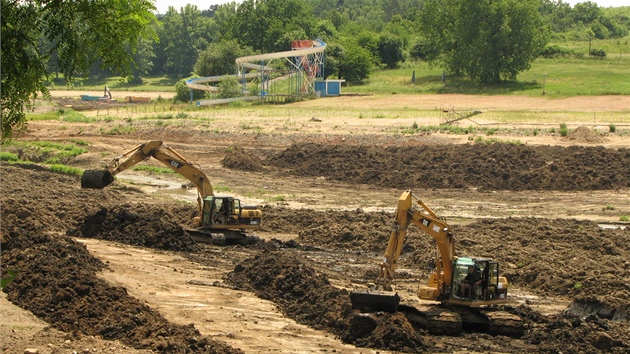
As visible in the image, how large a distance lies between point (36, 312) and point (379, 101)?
213 feet

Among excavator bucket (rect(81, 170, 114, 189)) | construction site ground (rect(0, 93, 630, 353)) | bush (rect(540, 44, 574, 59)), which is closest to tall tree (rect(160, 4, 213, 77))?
bush (rect(540, 44, 574, 59))

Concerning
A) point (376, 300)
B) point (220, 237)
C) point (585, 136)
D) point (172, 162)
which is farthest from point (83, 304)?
point (585, 136)

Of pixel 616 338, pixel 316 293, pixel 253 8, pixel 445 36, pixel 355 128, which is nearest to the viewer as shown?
pixel 616 338

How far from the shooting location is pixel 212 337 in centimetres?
1928

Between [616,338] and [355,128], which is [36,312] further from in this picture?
[355,128]

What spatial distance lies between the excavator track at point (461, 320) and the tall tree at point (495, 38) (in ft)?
241

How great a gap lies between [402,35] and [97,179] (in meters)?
100

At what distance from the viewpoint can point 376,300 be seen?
803 inches

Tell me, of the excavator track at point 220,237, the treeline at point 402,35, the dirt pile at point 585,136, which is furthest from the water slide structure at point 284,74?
the excavator track at point 220,237

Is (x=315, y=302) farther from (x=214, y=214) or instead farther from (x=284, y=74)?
(x=284, y=74)

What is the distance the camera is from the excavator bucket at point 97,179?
3638cm

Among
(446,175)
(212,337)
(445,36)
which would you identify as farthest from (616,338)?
(445,36)

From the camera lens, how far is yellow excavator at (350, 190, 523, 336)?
20719 mm

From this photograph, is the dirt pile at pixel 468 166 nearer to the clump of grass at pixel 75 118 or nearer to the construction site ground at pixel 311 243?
the construction site ground at pixel 311 243
